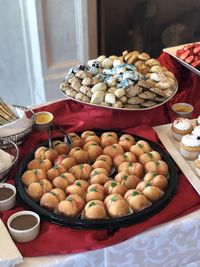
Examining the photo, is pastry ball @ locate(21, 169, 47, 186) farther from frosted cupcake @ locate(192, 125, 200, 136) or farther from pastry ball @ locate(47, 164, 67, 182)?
Result: frosted cupcake @ locate(192, 125, 200, 136)

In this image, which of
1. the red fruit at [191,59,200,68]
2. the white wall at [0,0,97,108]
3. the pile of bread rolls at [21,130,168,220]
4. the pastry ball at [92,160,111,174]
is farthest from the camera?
the white wall at [0,0,97,108]

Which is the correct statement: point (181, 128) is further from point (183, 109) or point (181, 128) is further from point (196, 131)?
point (183, 109)

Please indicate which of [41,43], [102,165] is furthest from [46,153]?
[41,43]

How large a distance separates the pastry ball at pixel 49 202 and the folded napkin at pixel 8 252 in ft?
0.32

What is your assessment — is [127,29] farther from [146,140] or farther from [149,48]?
[146,140]

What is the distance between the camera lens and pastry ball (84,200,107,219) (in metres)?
0.85

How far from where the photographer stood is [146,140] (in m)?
1.10

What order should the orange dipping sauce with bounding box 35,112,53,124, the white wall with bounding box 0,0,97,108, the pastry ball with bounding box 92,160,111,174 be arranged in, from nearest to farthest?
the pastry ball with bounding box 92,160,111,174, the orange dipping sauce with bounding box 35,112,53,124, the white wall with bounding box 0,0,97,108

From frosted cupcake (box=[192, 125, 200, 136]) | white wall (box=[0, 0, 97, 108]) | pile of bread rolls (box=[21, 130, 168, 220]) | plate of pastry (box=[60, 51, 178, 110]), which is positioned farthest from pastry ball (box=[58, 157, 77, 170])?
white wall (box=[0, 0, 97, 108])

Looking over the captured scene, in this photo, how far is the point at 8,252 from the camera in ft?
2.59

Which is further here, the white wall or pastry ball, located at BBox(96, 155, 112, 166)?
the white wall

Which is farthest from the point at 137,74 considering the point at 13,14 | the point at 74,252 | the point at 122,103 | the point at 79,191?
the point at 13,14

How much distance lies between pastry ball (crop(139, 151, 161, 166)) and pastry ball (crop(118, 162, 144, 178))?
27 millimetres

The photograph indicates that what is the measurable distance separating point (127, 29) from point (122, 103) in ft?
4.68
